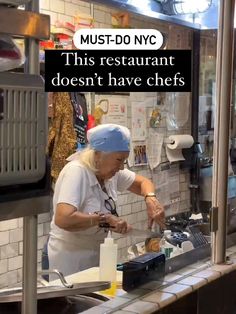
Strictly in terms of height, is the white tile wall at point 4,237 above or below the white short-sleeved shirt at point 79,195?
below

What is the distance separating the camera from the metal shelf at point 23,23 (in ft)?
2.81

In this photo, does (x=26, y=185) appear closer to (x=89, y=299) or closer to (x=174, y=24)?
(x=89, y=299)

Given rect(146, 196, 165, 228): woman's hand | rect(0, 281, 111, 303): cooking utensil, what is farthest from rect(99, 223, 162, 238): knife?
rect(0, 281, 111, 303): cooking utensil

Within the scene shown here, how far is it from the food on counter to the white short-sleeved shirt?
0.22 meters

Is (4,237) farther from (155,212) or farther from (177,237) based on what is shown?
(177,237)

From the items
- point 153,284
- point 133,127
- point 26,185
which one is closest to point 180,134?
point 133,127

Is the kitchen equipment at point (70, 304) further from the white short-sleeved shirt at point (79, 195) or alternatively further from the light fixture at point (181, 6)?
the light fixture at point (181, 6)

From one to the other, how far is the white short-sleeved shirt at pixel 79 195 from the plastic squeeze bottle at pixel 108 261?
0.85 feet

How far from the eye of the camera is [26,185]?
36.5 inches

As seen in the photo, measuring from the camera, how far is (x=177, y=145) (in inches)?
117

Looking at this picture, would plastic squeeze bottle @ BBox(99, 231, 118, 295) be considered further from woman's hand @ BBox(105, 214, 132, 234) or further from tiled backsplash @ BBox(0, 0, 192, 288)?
tiled backsplash @ BBox(0, 0, 192, 288)

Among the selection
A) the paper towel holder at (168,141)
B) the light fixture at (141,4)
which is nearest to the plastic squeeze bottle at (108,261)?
the paper towel holder at (168,141)

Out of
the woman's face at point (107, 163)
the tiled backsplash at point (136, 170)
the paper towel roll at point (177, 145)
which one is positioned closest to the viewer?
the woman's face at point (107, 163)

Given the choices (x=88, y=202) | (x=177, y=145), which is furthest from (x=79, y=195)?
(x=177, y=145)
